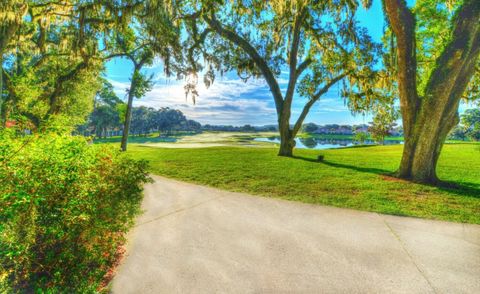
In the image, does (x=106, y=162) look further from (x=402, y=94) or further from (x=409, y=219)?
(x=402, y=94)

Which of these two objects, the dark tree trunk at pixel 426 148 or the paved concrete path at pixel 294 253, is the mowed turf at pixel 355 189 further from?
the paved concrete path at pixel 294 253

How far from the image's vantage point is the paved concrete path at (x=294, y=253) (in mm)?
2629

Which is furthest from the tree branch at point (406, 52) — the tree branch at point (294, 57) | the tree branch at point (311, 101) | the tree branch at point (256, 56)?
the tree branch at point (256, 56)

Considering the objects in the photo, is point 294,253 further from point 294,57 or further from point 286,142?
point 294,57

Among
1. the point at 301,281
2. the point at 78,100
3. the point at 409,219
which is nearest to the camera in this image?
the point at 301,281

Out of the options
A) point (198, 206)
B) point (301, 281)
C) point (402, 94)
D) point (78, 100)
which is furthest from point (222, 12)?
point (78, 100)

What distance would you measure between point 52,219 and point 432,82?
423 inches

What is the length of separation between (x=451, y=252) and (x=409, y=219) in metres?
1.42

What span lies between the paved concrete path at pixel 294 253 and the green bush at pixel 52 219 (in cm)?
49

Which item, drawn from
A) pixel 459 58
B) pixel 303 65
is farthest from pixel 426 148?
pixel 303 65

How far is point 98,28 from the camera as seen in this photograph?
11484mm

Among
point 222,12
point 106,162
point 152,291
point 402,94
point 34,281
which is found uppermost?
point 222,12

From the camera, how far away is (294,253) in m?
3.26

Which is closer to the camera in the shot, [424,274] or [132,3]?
[424,274]
